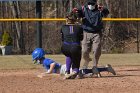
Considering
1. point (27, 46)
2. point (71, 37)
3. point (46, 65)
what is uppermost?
point (71, 37)

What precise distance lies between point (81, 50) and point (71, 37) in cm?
52

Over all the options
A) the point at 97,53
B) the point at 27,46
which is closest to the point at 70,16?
the point at 97,53

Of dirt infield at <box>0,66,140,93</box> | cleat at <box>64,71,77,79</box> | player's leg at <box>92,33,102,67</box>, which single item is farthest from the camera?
player's leg at <box>92,33,102,67</box>

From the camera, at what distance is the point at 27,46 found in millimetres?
23438

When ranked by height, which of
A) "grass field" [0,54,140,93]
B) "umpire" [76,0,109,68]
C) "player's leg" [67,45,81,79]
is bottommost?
"grass field" [0,54,140,93]

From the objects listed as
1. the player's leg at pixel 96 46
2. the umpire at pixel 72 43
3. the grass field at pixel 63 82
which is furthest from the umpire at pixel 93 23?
the grass field at pixel 63 82

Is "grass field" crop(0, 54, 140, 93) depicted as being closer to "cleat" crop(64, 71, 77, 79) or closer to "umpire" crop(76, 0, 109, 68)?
"cleat" crop(64, 71, 77, 79)

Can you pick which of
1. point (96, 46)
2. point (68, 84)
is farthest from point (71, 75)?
point (96, 46)

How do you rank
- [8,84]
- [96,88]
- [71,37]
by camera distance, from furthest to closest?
[71,37] < [8,84] < [96,88]

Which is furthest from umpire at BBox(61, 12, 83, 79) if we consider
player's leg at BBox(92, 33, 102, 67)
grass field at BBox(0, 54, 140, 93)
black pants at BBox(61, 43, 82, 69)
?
player's leg at BBox(92, 33, 102, 67)

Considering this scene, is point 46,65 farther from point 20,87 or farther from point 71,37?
point 20,87

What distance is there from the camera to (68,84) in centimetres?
929

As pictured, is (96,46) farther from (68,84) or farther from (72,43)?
(68,84)

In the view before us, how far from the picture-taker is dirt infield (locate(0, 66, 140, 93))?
8.52 metres
